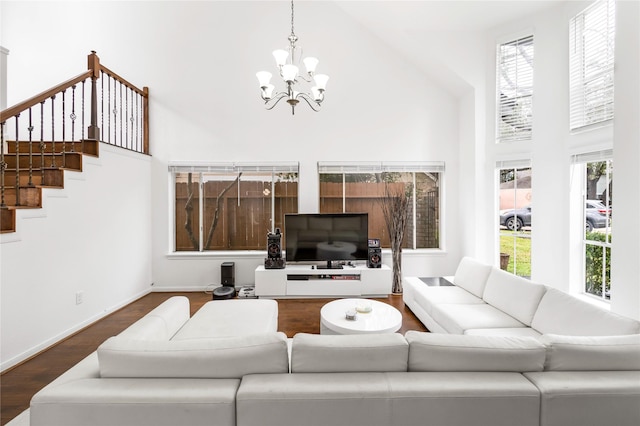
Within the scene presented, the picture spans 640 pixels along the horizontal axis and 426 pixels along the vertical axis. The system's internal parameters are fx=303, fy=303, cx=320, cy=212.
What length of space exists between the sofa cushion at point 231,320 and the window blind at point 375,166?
2.65 metres

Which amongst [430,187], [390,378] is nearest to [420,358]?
[390,378]

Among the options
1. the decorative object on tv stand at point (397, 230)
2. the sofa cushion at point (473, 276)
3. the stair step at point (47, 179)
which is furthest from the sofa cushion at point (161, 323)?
the decorative object on tv stand at point (397, 230)

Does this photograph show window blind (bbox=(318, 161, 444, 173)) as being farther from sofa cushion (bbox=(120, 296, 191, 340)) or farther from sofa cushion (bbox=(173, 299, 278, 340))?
sofa cushion (bbox=(120, 296, 191, 340))

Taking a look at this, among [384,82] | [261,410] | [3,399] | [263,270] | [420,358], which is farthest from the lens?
[384,82]

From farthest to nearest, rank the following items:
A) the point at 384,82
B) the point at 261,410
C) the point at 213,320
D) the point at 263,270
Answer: the point at 384,82, the point at 263,270, the point at 213,320, the point at 261,410

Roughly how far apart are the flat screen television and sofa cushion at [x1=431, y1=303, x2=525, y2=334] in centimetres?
188

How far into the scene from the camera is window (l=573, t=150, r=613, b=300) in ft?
10.4

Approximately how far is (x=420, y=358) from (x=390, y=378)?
19 centimetres

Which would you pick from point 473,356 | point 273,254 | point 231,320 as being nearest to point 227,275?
point 273,254

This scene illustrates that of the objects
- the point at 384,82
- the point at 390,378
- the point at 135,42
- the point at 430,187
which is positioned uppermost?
the point at 135,42

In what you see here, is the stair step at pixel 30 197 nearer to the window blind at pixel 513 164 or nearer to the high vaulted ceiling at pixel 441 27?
the high vaulted ceiling at pixel 441 27

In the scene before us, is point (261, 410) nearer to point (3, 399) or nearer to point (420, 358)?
point (420, 358)

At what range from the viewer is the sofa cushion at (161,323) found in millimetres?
1849

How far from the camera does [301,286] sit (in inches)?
179
